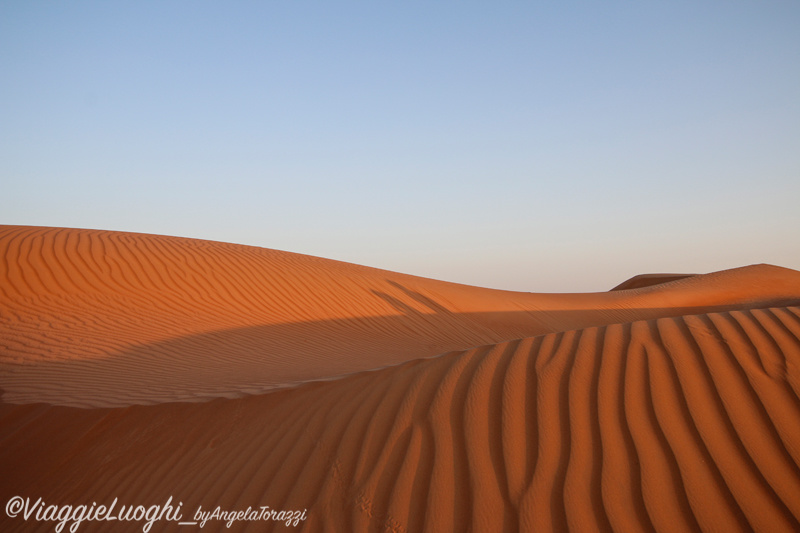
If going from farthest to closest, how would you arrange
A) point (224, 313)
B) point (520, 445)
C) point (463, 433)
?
point (224, 313) → point (463, 433) → point (520, 445)

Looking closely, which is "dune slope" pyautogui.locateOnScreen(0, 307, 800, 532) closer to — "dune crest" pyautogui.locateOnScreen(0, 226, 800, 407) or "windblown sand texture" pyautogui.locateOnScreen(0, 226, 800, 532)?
"windblown sand texture" pyautogui.locateOnScreen(0, 226, 800, 532)

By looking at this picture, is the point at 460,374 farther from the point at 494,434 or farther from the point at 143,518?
the point at 143,518

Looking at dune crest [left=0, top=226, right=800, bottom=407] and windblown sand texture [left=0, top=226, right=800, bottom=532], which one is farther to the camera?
dune crest [left=0, top=226, right=800, bottom=407]

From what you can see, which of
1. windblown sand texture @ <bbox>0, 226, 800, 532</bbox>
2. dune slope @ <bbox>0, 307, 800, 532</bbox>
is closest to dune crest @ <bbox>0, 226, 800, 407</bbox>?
windblown sand texture @ <bbox>0, 226, 800, 532</bbox>

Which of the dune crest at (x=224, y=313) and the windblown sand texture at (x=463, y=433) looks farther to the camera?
the dune crest at (x=224, y=313)

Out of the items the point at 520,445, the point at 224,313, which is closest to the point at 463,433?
the point at 520,445

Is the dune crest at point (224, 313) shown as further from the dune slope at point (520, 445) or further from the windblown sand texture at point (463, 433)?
the dune slope at point (520, 445)

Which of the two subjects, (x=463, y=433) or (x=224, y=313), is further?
(x=224, y=313)

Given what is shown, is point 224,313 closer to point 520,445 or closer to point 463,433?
point 463,433

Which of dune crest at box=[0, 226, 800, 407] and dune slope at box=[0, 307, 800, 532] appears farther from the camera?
dune crest at box=[0, 226, 800, 407]

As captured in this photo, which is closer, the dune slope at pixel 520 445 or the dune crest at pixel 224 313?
the dune slope at pixel 520 445

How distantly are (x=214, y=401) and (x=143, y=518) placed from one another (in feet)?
4.19

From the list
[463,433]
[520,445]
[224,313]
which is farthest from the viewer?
[224,313]

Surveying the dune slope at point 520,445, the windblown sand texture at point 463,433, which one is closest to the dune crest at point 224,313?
the windblown sand texture at point 463,433
